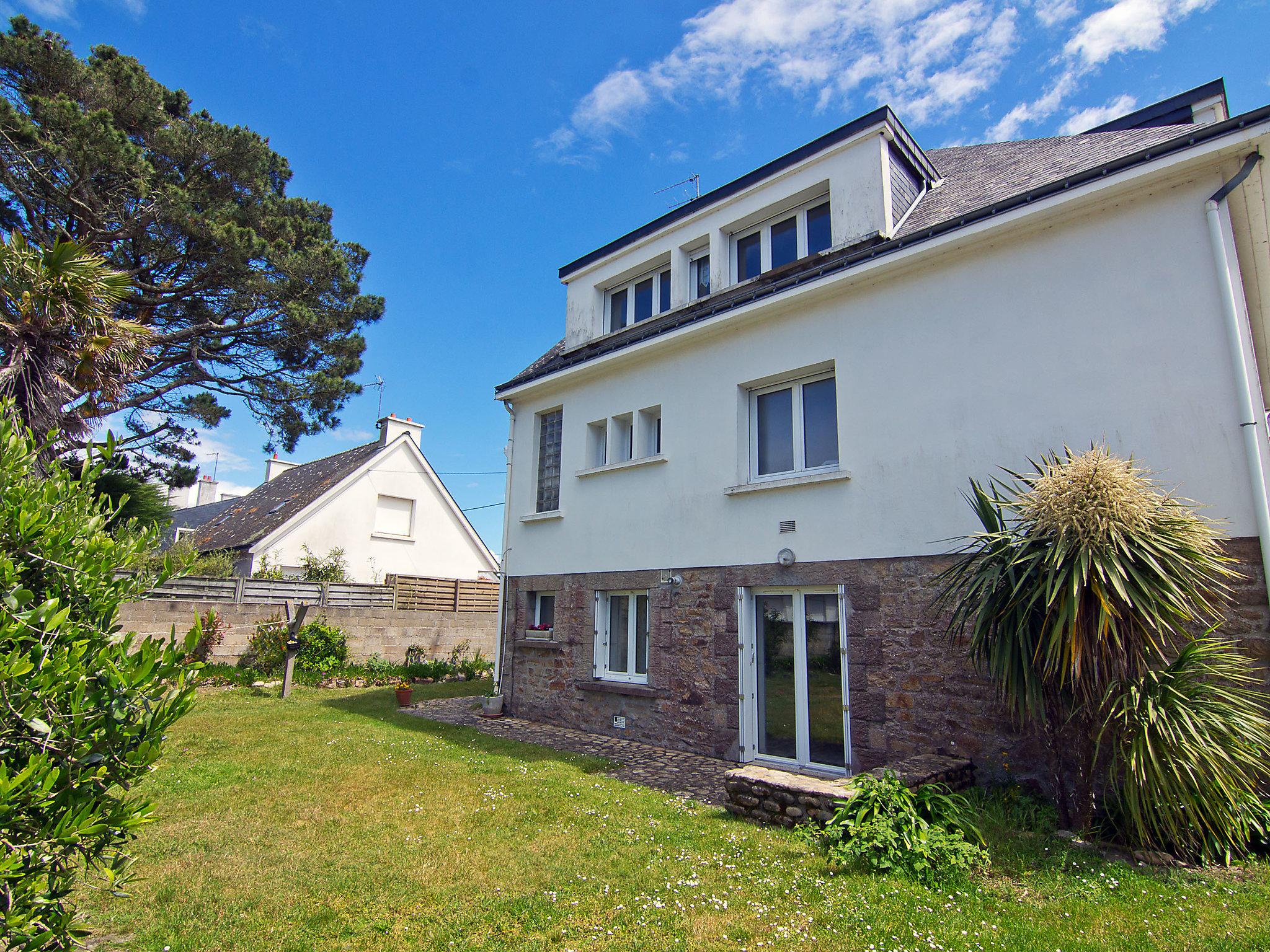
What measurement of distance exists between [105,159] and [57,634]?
12766mm

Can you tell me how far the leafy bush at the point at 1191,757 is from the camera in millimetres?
4453

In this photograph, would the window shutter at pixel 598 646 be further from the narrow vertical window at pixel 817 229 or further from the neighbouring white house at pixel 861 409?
the narrow vertical window at pixel 817 229

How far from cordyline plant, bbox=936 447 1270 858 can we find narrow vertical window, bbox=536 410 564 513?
24.7 ft

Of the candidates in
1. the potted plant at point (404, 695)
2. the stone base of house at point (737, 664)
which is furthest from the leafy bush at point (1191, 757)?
the potted plant at point (404, 695)

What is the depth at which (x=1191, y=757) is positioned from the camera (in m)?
4.46

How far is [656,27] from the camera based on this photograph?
8.40 m

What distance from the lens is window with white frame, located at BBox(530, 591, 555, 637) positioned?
1155cm

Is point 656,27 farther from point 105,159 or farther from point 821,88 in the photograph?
point 105,159

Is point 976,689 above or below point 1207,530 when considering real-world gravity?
below

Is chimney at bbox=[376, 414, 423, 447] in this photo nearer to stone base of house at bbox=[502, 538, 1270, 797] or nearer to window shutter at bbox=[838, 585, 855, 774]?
stone base of house at bbox=[502, 538, 1270, 797]

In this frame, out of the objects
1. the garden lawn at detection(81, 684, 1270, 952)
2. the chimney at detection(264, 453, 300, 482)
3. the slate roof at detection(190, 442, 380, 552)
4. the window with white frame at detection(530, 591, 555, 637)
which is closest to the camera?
the garden lawn at detection(81, 684, 1270, 952)

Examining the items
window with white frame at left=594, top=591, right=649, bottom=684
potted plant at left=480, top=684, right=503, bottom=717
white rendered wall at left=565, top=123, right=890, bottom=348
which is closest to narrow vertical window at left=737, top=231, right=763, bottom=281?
white rendered wall at left=565, top=123, right=890, bottom=348

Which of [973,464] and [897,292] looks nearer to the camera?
[973,464]

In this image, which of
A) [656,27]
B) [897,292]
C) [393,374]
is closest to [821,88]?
[656,27]
